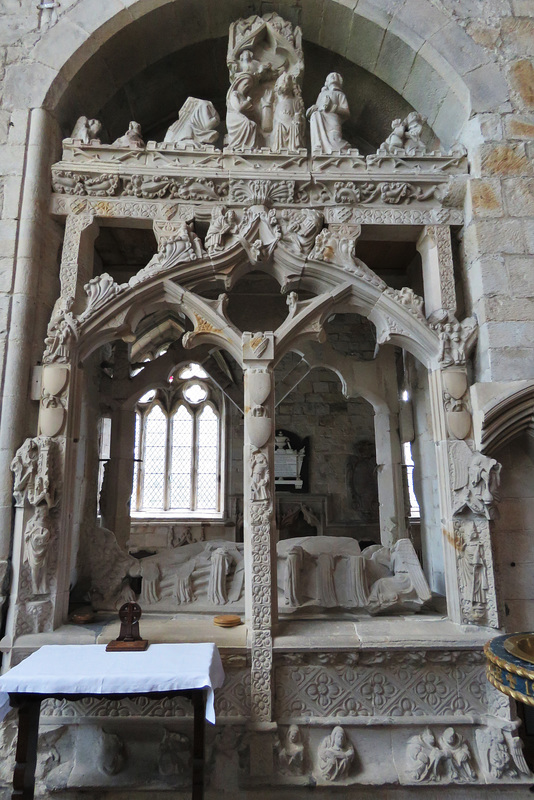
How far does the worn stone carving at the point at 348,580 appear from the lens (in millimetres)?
4102

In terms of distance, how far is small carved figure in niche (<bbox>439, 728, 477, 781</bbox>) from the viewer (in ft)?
10.7

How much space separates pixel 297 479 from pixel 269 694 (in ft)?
16.8

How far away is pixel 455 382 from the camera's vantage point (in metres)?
3.95

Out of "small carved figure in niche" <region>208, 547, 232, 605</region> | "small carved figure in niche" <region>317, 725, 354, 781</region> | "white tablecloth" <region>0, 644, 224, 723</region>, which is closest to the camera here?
"white tablecloth" <region>0, 644, 224, 723</region>

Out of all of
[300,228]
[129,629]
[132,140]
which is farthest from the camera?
[132,140]

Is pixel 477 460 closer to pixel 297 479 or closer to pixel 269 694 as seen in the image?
pixel 269 694

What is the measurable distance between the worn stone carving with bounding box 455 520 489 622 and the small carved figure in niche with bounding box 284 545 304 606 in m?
1.20

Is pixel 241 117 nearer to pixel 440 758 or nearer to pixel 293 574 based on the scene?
pixel 293 574

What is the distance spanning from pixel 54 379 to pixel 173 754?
8.49 ft

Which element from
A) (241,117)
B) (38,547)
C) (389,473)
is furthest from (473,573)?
(241,117)

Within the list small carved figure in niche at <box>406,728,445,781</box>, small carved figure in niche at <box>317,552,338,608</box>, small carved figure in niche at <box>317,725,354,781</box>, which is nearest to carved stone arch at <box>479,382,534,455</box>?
small carved figure in niche at <box>317,552,338,608</box>

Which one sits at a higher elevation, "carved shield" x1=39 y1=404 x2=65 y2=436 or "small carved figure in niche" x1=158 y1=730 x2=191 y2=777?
"carved shield" x1=39 y1=404 x2=65 y2=436

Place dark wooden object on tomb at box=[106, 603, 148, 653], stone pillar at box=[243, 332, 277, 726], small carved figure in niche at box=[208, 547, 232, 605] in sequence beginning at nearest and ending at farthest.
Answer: dark wooden object on tomb at box=[106, 603, 148, 653]
stone pillar at box=[243, 332, 277, 726]
small carved figure in niche at box=[208, 547, 232, 605]

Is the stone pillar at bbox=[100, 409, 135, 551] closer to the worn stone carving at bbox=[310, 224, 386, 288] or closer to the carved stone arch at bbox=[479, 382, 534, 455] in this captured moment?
the worn stone carving at bbox=[310, 224, 386, 288]
